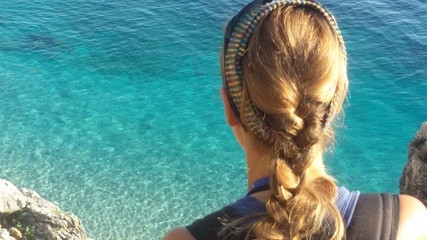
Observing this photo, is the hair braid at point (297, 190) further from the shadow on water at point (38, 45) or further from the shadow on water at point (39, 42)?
the shadow on water at point (39, 42)

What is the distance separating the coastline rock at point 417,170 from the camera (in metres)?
4.91

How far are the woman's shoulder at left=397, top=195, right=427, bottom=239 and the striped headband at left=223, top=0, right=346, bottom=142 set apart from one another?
430mm

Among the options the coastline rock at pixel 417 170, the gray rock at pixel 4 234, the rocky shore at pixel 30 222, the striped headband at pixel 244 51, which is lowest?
the rocky shore at pixel 30 222

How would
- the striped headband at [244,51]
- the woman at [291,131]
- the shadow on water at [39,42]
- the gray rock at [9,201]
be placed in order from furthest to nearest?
the shadow on water at [39,42] → the gray rock at [9,201] → the striped headband at [244,51] → the woman at [291,131]

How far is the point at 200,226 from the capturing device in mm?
1794

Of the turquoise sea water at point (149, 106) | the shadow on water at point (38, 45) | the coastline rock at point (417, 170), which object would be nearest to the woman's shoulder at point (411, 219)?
the coastline rock at point (417, 170)

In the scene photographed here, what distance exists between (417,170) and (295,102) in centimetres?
371

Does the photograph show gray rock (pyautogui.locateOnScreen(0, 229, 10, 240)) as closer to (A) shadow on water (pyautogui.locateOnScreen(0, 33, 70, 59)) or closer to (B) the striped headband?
(B) the striped headband

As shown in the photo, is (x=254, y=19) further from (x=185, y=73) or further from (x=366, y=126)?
(x=185, y=73)

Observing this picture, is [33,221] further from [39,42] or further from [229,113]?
[39,42]

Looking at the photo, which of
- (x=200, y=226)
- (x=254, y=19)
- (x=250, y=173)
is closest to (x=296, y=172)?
(x=250, y=173)

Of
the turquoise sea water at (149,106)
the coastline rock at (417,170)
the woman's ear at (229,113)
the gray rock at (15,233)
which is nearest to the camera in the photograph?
the woman's ear at (229,113)

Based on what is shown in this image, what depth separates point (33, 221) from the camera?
22.7 ft

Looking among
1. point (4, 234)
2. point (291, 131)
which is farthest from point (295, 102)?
point (4, 234)
